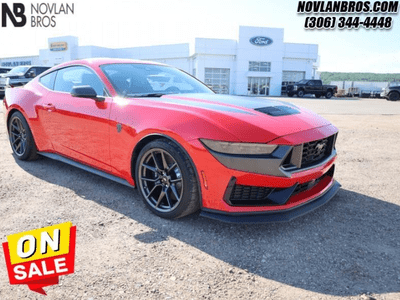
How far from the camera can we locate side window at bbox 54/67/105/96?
3.64 metres

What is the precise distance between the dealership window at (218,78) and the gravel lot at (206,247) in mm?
41704

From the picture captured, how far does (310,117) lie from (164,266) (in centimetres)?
196

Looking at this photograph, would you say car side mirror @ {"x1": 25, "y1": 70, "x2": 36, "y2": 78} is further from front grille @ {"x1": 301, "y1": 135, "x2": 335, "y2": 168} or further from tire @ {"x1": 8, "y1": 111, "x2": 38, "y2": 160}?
front grille @ {"x1": 301, "y1": 135, "x2": 335, "y2": 168}

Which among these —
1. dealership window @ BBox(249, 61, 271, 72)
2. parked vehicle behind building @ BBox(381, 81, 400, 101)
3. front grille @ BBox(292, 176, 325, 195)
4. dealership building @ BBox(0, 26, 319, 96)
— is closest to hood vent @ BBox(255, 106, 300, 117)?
front grille @ BBox(292, 176, 325, 195)

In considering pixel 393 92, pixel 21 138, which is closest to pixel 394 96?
pixel 393 92

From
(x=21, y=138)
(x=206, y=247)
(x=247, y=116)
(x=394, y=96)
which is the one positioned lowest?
(x=394, y=96)

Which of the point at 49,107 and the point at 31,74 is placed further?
the point at 31,74

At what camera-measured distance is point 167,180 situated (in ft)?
9.71

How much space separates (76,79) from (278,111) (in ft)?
8.01

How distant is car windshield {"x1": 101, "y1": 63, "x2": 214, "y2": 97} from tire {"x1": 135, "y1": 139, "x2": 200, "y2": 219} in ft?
2.53

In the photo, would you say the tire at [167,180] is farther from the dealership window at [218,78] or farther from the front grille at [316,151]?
the dealership window at [218,78]

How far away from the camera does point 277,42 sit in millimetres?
44188

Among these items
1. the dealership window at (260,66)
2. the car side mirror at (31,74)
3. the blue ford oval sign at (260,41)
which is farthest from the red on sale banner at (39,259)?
the blue ford oval sign at (260,41)

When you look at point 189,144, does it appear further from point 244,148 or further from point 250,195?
point 250,195
